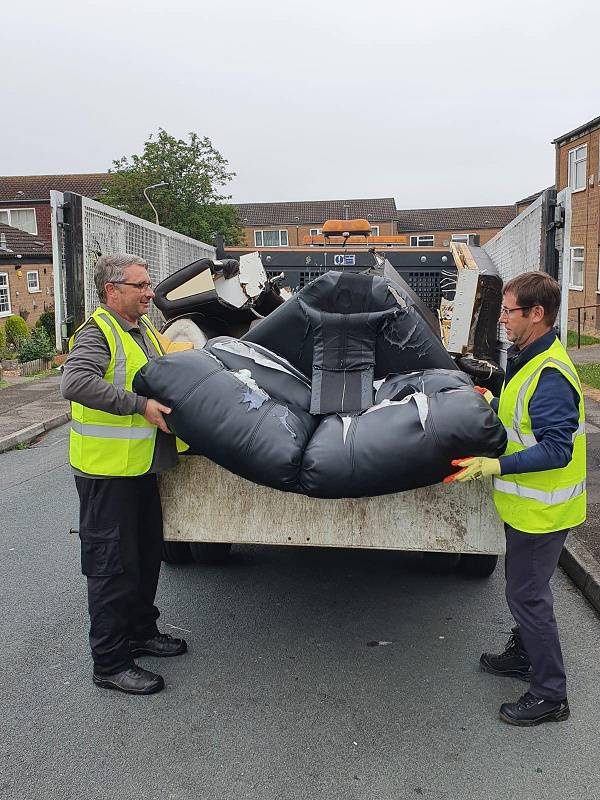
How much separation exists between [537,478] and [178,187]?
24.4m

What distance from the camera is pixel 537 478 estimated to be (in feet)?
8.77

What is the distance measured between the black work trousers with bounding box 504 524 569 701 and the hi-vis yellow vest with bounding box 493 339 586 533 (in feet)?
0.24

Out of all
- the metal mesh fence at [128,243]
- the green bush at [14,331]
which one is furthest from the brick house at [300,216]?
the metal mesh fence at [128,243]

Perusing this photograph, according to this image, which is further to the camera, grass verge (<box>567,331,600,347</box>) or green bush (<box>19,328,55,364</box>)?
grass verge (<box>567,331,600,347</box>)

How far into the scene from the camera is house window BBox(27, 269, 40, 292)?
25844mm

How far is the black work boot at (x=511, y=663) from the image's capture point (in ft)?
10.4

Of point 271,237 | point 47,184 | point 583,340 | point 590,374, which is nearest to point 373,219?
point 271,237

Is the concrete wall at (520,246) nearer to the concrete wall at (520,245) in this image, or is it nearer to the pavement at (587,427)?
the concrete wall at (520,245)

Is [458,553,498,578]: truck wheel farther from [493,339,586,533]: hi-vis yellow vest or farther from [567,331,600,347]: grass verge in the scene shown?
[567,331,600,347]: grass verge

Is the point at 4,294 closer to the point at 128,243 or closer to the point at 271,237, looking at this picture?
the point at 128,243

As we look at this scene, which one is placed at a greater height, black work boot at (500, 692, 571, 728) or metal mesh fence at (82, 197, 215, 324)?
metal mesh fence at (82, 197, 215, 324)

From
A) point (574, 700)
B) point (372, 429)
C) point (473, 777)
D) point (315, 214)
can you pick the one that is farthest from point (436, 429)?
point (315, 214)

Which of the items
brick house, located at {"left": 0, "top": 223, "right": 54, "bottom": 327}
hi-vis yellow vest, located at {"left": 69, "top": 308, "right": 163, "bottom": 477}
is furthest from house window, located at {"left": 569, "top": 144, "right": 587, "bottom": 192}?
hi-vis yellow vest, located at {"left": 69, "top": 308, "right": 163, "bottom": 477}

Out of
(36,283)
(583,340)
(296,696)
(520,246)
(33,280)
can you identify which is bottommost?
(296,696)
